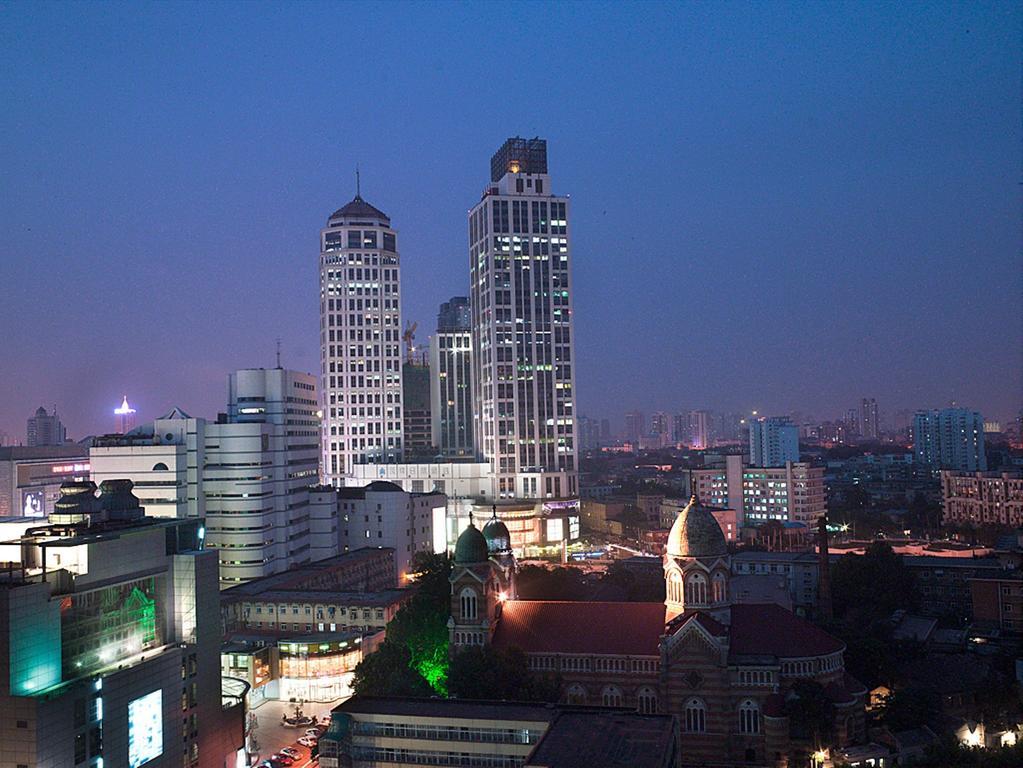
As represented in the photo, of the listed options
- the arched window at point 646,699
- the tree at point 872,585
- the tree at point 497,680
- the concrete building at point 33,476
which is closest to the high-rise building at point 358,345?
the concrete building at point 33,476

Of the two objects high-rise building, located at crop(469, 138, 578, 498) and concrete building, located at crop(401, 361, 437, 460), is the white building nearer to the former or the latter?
high-rise building, located at crop(469, 138, 578, 498)

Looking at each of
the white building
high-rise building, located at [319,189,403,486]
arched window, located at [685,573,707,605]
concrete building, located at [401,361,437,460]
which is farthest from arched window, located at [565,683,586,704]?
concrete building, located at [401,361,437,460]

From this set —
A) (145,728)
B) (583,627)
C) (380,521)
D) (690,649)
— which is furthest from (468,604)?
(380,521)

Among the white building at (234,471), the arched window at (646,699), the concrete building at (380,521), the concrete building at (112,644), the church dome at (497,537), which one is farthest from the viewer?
the concrete building at (380,521)

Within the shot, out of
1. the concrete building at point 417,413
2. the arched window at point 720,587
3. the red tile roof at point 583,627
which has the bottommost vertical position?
the red tile roof at point 583,627

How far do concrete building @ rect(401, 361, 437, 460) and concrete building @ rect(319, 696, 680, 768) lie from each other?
10008 cm

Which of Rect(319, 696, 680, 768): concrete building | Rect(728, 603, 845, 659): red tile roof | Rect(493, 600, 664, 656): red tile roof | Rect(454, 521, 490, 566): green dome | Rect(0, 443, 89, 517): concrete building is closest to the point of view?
Rect(319, 696, 680, 768): concrete building

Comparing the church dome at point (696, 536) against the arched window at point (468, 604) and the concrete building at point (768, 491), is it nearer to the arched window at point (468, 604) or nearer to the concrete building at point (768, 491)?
the arched window at point (468, 604)

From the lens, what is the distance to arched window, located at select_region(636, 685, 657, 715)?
49.6 m

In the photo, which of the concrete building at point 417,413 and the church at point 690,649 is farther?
the concrete building at point 417,413

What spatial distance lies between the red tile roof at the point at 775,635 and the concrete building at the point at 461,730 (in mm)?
8094

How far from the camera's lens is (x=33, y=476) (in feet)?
453

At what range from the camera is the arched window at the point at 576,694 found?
50.8 meters

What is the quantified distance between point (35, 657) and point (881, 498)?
14997 centimetres
